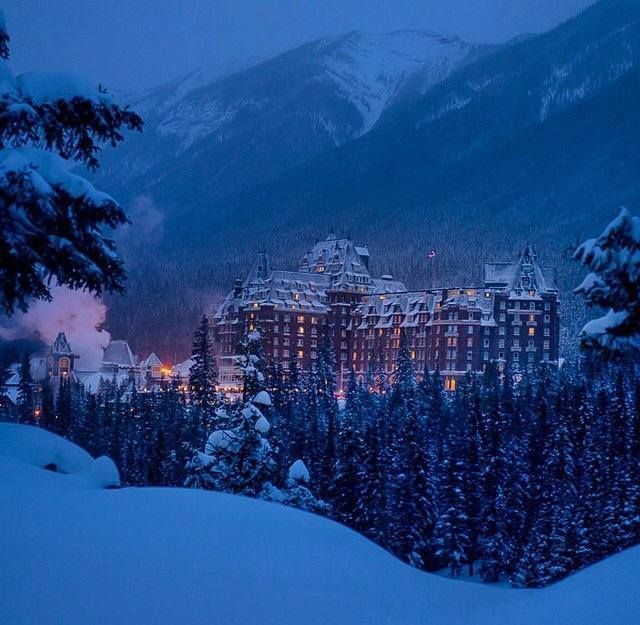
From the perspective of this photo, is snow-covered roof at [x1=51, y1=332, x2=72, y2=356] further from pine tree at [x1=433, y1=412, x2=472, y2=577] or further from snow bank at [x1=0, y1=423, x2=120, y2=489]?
snow bank at [x1=0, y1=423, x2=120, y2=489]

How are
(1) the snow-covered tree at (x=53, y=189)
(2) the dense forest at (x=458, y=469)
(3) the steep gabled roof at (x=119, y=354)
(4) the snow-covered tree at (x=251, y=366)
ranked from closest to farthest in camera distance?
1. (1) the snow-covered tree at (x=53, y=189)
2. (4) the snow-covered tree at (x=251, y=366)
3. (2) the dense forest at (x=458, y=469)
4. (3) the steep gabled roof at (x=119, y=354)

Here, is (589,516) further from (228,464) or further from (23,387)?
(23,387)

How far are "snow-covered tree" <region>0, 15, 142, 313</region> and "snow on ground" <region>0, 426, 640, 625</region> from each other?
8.23 ft

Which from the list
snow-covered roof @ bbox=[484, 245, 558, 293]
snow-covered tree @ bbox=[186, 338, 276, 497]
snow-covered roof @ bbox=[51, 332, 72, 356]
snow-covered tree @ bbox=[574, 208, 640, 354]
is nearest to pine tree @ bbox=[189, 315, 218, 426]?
snow-covered tree @ bbox=[186, 338, 276, 497]

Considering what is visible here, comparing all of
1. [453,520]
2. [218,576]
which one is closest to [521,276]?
[453,520]

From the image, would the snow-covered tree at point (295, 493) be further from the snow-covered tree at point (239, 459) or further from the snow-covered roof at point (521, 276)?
the snow-covered roof at point (521, 276)

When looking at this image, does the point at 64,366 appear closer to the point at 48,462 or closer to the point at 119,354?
the point at 119,354

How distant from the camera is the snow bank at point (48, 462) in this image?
27.8 ft

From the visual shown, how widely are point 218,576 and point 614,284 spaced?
641 centimetres

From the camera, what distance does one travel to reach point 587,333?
428 inches

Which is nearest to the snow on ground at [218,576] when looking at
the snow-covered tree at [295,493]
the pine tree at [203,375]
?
the snow-covered tree at [295,493]

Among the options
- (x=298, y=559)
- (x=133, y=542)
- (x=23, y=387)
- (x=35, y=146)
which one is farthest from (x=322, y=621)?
(x=23, y=387)

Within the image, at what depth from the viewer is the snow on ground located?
6285 millimetres

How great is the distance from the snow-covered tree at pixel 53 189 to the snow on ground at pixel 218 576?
251 cm
